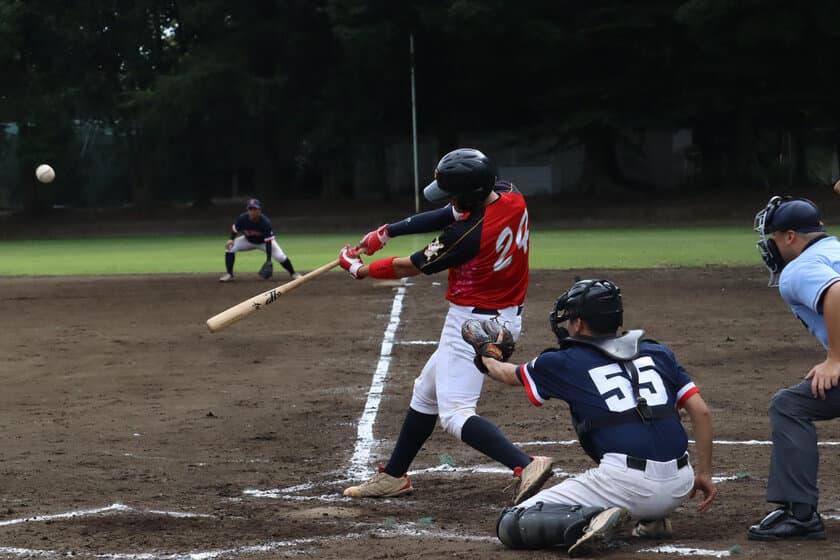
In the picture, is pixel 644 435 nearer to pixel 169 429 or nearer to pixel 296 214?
pixel 169 429

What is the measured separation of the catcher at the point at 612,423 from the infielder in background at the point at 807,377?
1.26 feet

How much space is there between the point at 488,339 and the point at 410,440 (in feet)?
4.65

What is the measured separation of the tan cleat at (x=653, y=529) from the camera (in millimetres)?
5816

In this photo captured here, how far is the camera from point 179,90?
4719 centimetres

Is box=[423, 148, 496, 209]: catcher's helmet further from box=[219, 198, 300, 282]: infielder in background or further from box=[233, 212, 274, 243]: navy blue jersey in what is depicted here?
box=[233, 212, 274, 243]: navy blue jersey

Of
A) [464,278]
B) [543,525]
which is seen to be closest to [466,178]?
[464,278]

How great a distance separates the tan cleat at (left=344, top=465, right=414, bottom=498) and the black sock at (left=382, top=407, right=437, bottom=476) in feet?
0.14

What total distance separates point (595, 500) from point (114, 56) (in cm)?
4970

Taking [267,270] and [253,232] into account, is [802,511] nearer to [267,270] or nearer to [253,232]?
[267,270]

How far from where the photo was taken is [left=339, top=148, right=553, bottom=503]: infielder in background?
22.0 ft

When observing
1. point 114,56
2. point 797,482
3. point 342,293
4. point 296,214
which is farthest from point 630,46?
point 797,482

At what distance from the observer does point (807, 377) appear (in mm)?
5859

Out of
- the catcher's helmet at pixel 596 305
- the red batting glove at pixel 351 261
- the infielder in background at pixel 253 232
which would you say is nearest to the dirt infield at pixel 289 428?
the catcher's helmet at pixel 596 305

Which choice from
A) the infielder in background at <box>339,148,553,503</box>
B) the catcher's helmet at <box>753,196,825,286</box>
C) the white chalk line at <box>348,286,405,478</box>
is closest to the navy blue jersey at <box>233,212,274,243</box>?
the white chalk line at <box>348,286,405,478</box>
